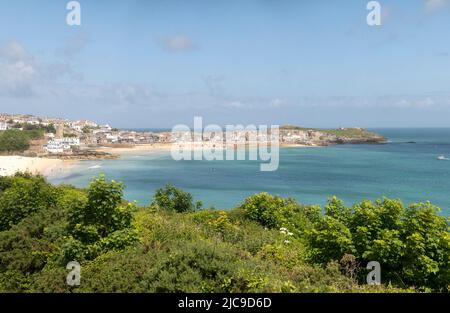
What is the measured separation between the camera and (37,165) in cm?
5997

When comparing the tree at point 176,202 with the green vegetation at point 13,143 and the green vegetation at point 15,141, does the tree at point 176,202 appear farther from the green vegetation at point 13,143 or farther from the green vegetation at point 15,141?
the green vegetation at point 13,143

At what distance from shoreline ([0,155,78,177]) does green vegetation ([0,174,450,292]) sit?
47.4m

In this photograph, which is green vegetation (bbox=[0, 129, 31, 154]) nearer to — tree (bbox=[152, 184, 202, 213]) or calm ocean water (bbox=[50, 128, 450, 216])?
calm ocean water (bbox=[50, 128, 450, 216])

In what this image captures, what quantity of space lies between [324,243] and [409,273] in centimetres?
184

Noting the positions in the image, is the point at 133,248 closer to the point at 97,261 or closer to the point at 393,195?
the point at 97,261

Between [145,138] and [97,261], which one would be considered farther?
[145,138]

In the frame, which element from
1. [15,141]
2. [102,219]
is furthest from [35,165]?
[102,219]

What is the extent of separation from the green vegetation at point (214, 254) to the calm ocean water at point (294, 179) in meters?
26.1

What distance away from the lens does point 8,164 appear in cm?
5700

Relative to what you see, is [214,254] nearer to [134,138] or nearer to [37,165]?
[37,165]

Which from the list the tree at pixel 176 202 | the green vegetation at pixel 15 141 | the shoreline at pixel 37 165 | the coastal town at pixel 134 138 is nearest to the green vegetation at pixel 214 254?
the tree at pixel 176 202

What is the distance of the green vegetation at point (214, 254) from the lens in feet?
20.3

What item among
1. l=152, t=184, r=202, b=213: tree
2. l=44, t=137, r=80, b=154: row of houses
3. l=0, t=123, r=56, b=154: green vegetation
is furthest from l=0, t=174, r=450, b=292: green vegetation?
l=0, t=123, r=56, b=154: green vegetation

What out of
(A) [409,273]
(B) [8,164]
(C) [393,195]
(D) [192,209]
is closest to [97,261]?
(A) [409,273]
